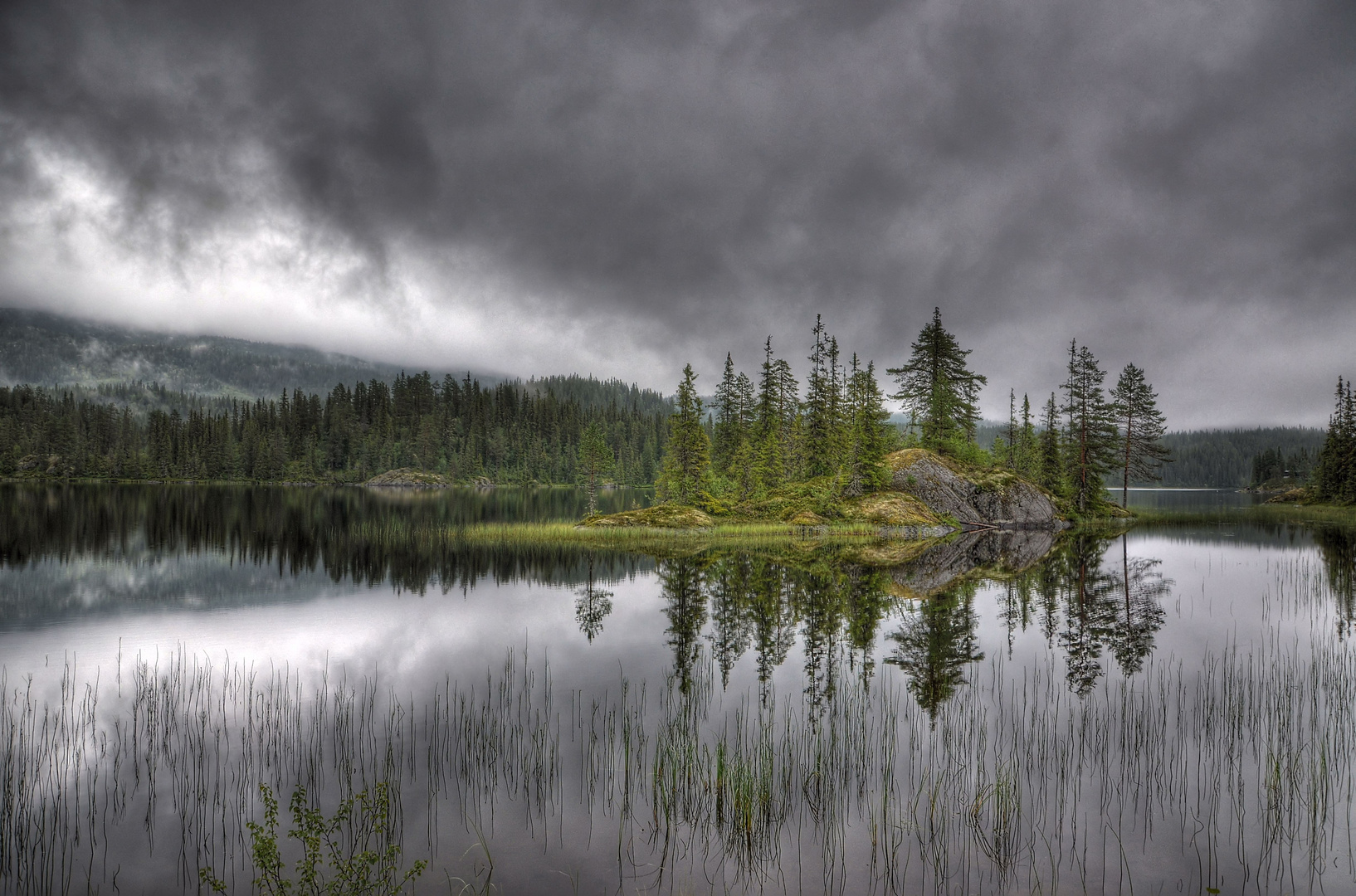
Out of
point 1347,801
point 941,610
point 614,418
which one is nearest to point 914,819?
point 1347,801

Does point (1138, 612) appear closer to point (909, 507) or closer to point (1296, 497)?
point (909, 507)

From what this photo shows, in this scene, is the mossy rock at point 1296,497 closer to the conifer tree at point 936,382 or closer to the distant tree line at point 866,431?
the distant tree line at point 866,431

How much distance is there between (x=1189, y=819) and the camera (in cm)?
733

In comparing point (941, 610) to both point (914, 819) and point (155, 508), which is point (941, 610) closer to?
point (914, 819)

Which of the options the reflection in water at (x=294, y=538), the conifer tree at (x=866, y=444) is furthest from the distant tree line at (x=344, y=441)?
the conifer tree at (x=866, y=444)

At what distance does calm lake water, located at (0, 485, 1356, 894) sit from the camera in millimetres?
6672

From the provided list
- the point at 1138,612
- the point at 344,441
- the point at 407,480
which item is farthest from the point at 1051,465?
the point at 344,441

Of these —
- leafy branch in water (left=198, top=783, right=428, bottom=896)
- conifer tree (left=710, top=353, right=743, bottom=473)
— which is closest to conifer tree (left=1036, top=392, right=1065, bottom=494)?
conifer tree (left=710, top=353, right=743, bottom=473)

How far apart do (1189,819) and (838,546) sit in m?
29.2

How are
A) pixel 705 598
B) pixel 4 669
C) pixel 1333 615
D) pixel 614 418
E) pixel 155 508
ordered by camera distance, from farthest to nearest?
pixel 614 418
pixel 155 508
pixel 705 598
pixel 1333 615
pixel 4 669

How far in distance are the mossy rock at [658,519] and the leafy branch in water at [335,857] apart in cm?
3650

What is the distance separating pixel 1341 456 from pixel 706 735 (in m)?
105

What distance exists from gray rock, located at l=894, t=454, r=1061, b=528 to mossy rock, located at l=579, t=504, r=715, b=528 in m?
17.7

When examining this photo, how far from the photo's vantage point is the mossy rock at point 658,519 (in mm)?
44500
